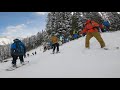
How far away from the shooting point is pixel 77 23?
4616cm

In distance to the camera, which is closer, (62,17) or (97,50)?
(97,50)

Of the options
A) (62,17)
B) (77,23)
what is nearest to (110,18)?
(77,23)
